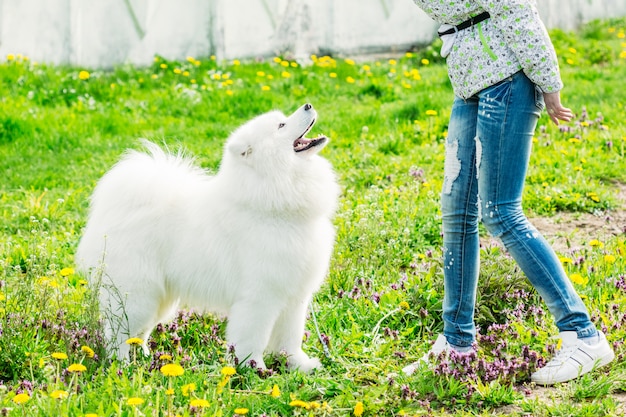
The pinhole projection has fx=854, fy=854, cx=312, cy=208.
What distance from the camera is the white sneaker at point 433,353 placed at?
11.6 feet

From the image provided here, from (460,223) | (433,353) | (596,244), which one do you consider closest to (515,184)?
(460,223)

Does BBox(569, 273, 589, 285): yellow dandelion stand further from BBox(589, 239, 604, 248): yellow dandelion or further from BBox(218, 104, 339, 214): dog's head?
BBox(218, 104, 339, 214): dog's head

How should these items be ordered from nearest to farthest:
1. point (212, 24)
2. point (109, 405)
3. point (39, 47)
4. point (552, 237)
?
point (109, 405), point (552, 237), point (39, 47), point (212, 24)

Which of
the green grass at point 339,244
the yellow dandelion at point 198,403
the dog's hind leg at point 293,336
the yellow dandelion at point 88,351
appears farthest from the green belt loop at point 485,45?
the yellow dandelion at point 88,351

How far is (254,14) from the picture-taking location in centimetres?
935

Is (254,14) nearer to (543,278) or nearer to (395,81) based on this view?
(395,81)

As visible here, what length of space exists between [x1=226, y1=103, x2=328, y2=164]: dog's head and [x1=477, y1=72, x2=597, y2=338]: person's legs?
0.70 metres

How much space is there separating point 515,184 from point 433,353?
2.65ft

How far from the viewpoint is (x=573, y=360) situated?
3350mm

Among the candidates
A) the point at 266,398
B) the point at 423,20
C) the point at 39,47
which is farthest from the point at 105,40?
the point at 266,398

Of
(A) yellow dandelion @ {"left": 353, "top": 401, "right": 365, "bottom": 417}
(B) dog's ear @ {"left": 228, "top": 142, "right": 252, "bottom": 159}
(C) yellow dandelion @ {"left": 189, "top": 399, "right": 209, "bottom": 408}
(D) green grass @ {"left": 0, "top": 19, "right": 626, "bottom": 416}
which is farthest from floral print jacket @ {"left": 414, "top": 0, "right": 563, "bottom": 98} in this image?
(C) yellow dandelion @ {"left": 189, "top": 399, "right": 209, "bottom": 408}

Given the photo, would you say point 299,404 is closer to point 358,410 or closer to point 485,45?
point 358,410

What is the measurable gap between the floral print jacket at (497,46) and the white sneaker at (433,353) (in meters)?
1.04

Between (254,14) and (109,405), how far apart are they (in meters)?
6.97
